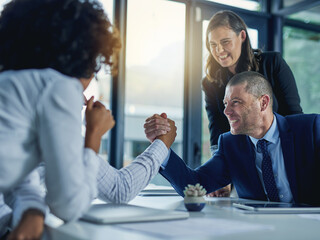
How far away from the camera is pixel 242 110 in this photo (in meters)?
2.01

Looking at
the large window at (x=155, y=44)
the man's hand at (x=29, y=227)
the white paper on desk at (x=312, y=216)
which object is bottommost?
the white paper on desk at (x=312, y=216)

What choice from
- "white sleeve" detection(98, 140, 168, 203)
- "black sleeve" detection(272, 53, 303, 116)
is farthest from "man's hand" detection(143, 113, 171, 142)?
"black sleeve" detection(272, 53, 303, 116)

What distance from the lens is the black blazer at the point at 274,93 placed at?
2439mm

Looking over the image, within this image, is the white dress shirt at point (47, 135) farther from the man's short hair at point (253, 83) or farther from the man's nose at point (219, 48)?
the man's nose at point (219, 48)

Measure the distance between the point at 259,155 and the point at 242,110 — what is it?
260 millimetres

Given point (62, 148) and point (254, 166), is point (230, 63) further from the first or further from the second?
point (62, 148)

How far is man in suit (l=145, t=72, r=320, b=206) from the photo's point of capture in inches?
69.3

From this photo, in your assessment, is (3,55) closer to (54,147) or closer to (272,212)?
(54,147)

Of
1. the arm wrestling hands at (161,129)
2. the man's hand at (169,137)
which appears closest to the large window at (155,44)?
the arm wrestling hands at (161,129)

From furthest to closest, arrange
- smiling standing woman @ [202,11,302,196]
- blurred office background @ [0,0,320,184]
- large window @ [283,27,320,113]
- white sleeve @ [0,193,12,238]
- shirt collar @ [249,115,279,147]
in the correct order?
large window @ [283,27,320,113]
blurred office background @ [0,0,320,184]
smiling standing woman @ [202,11,302,196]
shirt collar @ [249,115,279,147]
white sleeve @ [0,193,12,238]

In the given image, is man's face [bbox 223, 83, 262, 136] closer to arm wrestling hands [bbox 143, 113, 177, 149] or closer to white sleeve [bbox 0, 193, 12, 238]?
arm wrestling hands [bbox 143, 113, 177, 149]

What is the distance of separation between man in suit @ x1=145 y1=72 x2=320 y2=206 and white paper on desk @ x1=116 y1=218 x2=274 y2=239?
0.81 meters

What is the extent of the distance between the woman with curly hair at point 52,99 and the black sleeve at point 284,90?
64.5 inches

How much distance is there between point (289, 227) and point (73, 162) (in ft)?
1.78
